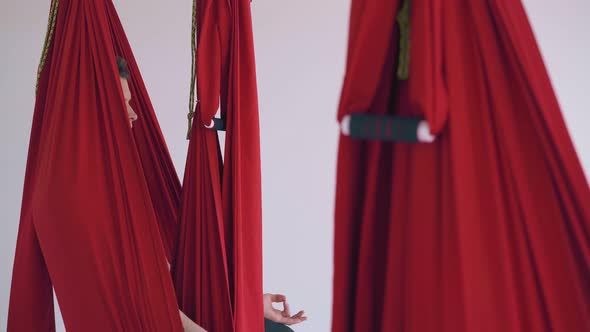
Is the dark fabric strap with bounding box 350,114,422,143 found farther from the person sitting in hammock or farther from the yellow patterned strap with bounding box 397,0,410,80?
the person sitting in hammock

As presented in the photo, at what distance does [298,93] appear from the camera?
5.18 ft

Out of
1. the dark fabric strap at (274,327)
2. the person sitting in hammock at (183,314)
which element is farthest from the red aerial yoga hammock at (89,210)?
the dark fabric strap at (274,327)

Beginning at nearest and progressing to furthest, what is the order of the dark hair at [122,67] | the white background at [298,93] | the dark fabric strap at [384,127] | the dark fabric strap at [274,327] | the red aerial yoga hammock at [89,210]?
1. the dark fabric strap at [384,127]
2. the red aerial yoga hammock at [89,210]
3. the dark hair at [122,67]
4. the dark fabric strap at [274,327]
5. the white background at [298,93]

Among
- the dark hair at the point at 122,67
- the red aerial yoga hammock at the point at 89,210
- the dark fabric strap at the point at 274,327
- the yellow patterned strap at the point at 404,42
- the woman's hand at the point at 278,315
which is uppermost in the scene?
the dark hair at the point at 122,67

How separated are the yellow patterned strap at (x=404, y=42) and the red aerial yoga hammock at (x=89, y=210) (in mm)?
461

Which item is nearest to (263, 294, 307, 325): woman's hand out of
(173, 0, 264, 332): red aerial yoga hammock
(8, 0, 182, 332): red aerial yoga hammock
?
(173, 0, 264, 332): red aerial yoga hammock

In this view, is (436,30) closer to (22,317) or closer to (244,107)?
(244,107)

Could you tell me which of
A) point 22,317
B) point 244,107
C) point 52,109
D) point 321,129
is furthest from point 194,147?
point 321,129

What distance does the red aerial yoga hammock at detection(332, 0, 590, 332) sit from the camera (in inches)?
16.2

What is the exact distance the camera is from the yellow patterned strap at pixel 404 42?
43 cm

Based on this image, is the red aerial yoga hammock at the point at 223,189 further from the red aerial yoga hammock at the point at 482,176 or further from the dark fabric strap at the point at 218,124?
the red aerial yoga hammock at the point at 482,176

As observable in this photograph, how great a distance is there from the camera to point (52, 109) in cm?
81

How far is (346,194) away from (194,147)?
0.39 metres

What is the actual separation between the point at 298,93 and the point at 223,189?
83 cm
